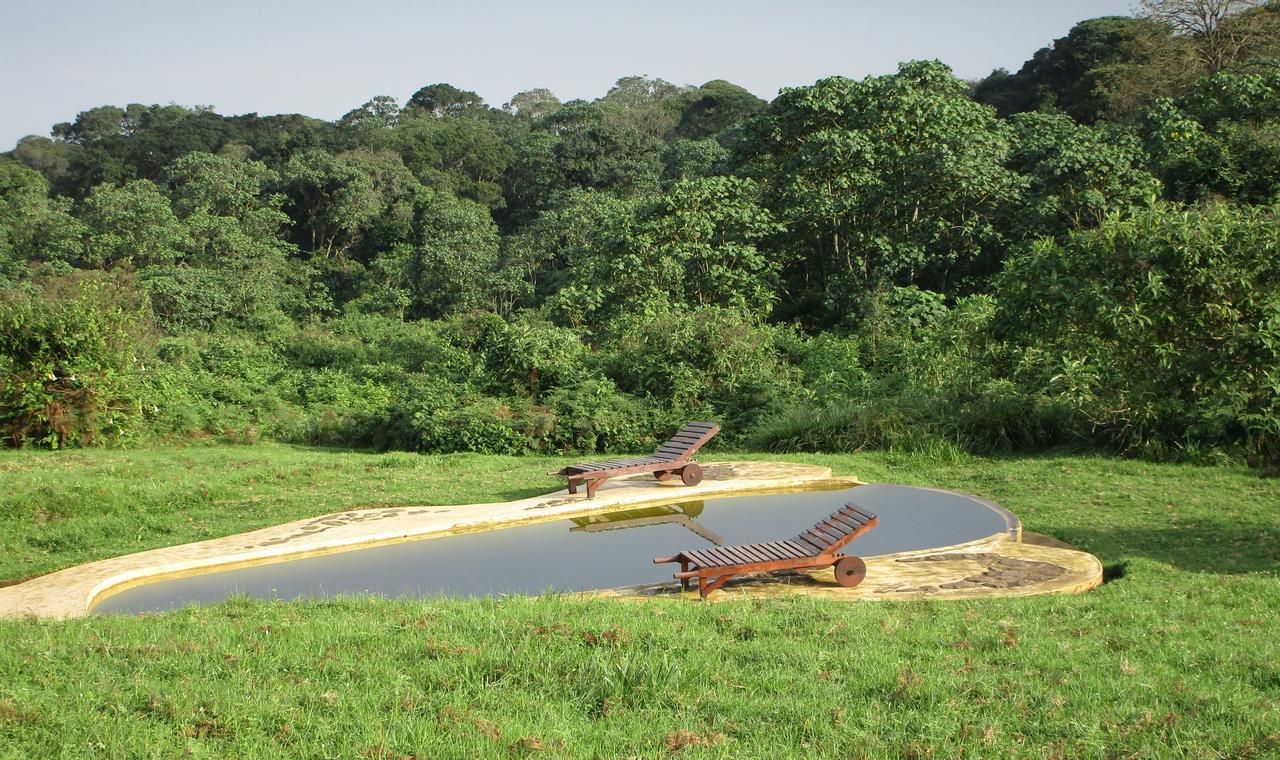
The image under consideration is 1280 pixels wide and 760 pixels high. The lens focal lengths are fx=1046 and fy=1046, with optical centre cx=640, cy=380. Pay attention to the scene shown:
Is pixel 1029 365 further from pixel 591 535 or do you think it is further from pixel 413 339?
pixel 413 339

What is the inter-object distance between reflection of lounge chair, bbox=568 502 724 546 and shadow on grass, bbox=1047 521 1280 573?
3.16 metres

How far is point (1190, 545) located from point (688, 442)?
4.99m

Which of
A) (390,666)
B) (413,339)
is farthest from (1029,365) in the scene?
(413,339)

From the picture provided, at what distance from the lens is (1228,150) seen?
19.5 meters

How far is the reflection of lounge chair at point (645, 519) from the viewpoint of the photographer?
9.70 m

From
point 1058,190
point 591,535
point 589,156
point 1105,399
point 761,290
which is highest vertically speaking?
point 589,156

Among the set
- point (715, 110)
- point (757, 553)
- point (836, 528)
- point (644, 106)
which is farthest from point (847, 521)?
point (644, 106)

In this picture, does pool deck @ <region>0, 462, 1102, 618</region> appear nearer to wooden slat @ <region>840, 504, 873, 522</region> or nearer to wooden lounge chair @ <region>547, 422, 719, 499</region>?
wooden lounge chair @ <region>547, 422, 719, 499</region>

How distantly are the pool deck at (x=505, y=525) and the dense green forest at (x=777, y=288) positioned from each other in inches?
173

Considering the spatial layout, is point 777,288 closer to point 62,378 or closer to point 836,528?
point 62,378

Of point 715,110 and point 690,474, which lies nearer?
point 690,474

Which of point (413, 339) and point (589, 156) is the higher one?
point (589, 156)

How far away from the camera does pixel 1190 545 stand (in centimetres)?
830

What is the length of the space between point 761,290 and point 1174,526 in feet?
40.8
